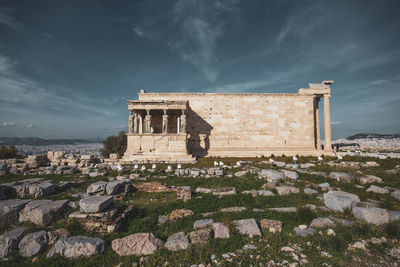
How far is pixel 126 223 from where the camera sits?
4.76m

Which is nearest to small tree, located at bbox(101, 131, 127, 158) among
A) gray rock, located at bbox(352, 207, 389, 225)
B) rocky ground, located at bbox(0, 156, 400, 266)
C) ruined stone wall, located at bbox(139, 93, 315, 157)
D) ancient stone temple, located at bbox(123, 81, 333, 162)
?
ancient stone temple, located at bbox(123, 81, 333, 162)

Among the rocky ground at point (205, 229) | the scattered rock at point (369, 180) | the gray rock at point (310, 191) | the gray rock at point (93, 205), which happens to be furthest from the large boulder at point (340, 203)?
the gray rock at point (93, 205)

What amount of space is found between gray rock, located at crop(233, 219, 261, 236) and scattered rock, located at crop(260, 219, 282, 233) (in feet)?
0.96

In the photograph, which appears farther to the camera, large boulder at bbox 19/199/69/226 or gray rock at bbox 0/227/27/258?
large boulder at bbox 19/199/69/226

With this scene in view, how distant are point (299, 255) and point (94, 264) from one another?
390cm

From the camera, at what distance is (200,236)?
12.5 ft

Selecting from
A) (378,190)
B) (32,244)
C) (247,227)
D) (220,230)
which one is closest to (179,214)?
(220,230)

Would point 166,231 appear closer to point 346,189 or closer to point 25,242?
point 25,242

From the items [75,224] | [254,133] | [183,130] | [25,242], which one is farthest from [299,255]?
[254,133]

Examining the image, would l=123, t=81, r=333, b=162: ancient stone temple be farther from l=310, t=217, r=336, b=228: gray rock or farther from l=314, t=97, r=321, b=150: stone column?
l=310, t=217, r=336, b=228: gray rock

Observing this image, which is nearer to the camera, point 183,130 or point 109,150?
point 183,130

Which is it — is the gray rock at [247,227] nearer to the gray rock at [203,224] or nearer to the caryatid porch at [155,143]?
the gray rock at [203,224]

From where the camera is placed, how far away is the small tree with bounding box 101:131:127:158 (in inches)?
1224

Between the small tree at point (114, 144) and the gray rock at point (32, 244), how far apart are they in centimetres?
2881
